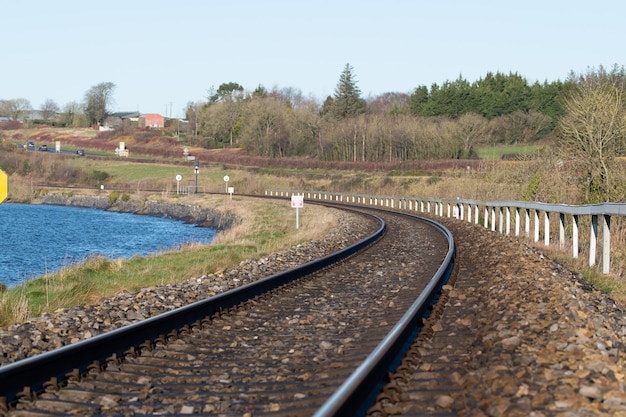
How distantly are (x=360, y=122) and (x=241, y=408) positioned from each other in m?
117

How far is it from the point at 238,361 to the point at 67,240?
3803 centimetres

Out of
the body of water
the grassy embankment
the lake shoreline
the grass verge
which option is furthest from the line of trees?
the grass verge

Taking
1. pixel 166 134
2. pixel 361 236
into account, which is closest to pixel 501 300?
pixel 361 236

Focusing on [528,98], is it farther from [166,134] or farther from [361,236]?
[361,236]

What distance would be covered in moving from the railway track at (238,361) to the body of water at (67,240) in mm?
12941

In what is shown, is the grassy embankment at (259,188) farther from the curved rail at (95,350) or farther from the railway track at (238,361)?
the railway track at (238,361)

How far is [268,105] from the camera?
458 ft

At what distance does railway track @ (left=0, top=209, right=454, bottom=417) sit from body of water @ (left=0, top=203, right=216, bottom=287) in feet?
42.5

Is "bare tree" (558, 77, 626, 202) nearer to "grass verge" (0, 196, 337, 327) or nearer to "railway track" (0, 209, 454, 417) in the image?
"grass verge" (0, 196, 337, 327)

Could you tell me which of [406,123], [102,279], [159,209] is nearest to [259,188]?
[159,209]

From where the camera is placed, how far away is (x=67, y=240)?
43.6 metres

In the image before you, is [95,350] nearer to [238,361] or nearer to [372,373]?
[238,361]

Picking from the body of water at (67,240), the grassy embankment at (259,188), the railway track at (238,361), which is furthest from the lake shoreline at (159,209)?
the railway track at (238,361)

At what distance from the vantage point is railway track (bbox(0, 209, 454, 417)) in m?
6.09
